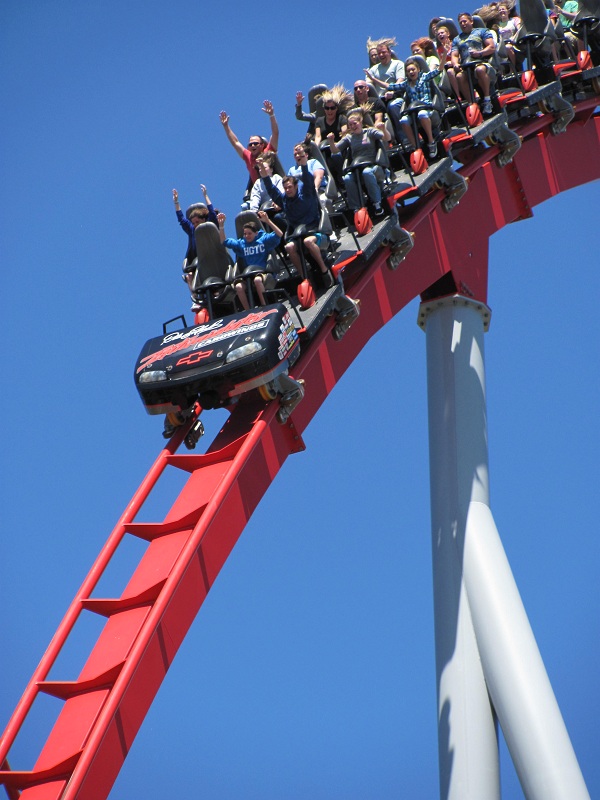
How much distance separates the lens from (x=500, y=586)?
33.2 ft

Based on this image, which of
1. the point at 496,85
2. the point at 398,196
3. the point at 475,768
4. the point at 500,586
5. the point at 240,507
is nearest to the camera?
the point at 240,507

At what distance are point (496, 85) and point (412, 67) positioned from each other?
1.21 meters

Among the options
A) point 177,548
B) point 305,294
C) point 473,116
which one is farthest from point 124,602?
point 473,116

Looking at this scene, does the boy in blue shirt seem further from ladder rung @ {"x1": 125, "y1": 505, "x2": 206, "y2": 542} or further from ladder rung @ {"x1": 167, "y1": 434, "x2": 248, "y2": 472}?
ladder rung @ {"x1": 125, "y1": 505, "x2": 206, "y2": 542}

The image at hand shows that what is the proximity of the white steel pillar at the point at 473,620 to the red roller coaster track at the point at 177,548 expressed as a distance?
Answer: 0.71 metres

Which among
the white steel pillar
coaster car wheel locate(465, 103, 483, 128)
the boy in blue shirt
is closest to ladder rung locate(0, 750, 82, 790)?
the white steel pillar

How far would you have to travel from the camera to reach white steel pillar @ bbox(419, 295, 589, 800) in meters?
9.23

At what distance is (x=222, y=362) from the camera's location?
877 cm

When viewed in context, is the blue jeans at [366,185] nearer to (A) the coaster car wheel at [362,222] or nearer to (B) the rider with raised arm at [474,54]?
(A) the coaster car wheel at [362,222]

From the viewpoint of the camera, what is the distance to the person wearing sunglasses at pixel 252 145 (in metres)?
11.7

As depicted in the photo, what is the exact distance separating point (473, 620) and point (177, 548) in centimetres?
288

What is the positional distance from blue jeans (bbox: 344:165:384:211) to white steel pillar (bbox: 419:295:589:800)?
1.41 meters

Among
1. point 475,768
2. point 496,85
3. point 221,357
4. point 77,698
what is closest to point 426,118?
point 496,85

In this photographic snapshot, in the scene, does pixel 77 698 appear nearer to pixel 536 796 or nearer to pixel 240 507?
pixel 240 507
